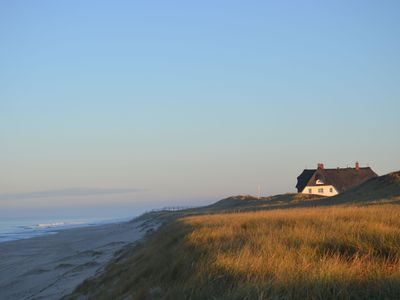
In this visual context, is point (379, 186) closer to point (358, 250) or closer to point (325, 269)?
point (358, 250)

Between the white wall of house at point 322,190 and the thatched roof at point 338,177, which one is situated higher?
the thatched roof at point 338,177

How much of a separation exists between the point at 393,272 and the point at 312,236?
3.61m

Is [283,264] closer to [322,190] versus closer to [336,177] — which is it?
[322,190]

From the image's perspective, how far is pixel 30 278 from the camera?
914 inches

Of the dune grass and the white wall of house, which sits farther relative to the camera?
the white wall of house

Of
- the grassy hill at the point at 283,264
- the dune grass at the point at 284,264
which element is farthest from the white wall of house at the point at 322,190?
the dune grass at the point at 284,264

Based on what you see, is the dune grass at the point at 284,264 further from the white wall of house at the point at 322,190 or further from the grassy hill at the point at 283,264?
the white wall of house at the point at 322,190

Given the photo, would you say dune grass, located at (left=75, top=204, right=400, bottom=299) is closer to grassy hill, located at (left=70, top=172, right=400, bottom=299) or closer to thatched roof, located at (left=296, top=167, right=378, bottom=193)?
grassy hill, located at (left=70, top=172, right=400, bottom=299)

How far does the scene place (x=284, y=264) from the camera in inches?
291

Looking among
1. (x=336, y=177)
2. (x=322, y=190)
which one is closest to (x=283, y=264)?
Result: (x=322, y=190)

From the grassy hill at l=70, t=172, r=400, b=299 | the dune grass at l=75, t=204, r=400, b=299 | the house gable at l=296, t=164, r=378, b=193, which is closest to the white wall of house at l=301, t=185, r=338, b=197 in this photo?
the house gable at l=296, t=164, r=378, b=193

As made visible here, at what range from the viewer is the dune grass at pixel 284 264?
6043mm

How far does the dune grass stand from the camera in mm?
6043

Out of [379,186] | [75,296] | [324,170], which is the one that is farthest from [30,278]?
[324,170]
